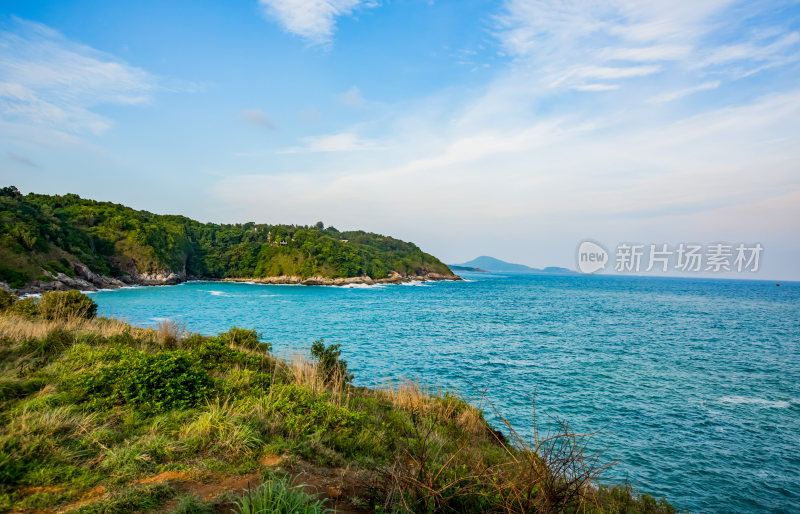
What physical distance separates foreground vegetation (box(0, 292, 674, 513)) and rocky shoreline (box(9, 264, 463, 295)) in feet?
182

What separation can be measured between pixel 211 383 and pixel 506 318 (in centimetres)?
3605

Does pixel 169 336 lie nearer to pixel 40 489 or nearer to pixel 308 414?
pixel 308 414

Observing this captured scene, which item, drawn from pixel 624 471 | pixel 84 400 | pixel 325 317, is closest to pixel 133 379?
pixel 84 400

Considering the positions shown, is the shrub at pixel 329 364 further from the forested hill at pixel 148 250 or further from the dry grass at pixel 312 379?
the forested hill at pixel 148 250

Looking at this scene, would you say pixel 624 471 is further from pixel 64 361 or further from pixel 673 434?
pixel 64 361

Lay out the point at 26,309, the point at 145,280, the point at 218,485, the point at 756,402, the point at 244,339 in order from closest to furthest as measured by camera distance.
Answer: the point at 218,485, the point at 244,339, the point at 26,309, the point at 756,402, the point at 145,280

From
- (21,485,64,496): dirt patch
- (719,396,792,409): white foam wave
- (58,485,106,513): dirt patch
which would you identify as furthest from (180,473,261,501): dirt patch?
(719,396,792,409): white foam wave

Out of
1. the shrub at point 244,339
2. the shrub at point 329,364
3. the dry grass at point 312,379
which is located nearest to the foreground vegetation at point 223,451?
the dry grass at point 312,379

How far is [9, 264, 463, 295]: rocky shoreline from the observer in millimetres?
49522

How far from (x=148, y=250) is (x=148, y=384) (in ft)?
312

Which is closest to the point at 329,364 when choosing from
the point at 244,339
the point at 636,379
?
→ the point at 244,339

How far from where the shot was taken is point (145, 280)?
79.5m

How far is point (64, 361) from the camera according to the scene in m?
6.98

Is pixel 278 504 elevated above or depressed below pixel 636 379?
above
